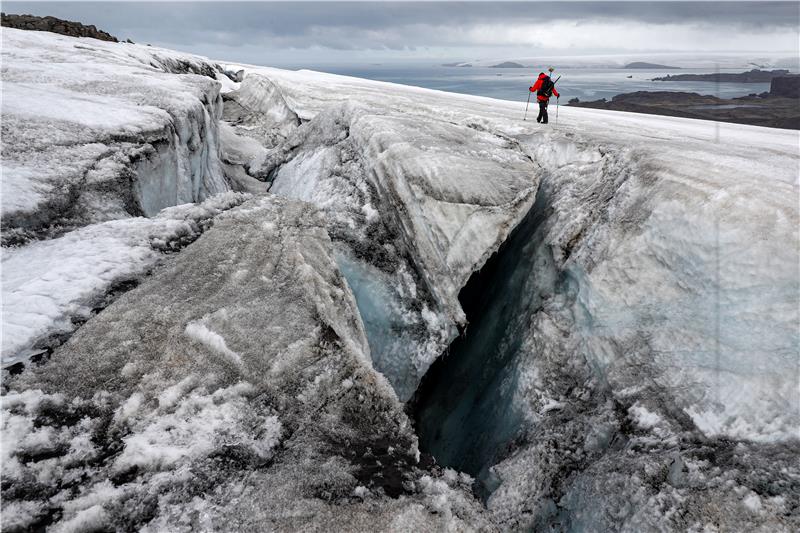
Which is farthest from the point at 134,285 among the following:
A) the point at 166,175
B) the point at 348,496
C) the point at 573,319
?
the point at 573,319

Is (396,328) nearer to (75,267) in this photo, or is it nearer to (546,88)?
(75,267)

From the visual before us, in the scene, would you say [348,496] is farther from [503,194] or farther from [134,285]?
[503,194]

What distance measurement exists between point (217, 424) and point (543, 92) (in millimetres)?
8405

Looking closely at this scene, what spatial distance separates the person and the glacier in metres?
1.36

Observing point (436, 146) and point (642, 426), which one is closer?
point (642, 426)

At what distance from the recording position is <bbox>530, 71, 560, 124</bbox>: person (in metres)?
8.68

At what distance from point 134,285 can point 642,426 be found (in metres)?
4.26

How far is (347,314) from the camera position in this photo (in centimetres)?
382

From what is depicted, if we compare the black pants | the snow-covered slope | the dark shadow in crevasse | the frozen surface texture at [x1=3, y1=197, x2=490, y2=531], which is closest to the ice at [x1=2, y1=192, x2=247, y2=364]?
the snow-covered slope

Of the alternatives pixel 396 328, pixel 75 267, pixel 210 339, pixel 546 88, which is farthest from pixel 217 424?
pixel 546 88

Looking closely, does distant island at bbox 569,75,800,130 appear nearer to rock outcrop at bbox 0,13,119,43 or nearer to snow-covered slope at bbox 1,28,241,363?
rock outcrop at bbox 0,13,119,43

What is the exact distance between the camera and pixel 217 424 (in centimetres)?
260

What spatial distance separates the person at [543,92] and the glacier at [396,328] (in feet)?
4.46

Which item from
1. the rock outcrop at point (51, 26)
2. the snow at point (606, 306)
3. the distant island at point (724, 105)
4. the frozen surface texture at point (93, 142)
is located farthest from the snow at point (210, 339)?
the distant island at point (724, 105)
